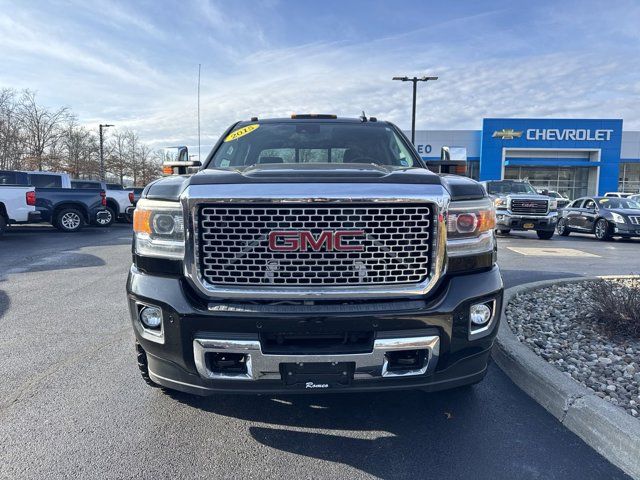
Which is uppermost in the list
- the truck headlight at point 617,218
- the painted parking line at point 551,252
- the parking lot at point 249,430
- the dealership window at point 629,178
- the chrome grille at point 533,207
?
the dealership window at point 629,178

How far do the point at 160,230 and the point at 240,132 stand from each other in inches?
74.1

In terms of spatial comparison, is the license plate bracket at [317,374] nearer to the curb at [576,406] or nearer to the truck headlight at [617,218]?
the curb at [576,406]

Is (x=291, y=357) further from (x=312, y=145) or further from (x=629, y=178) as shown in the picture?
(x=629, y=178)

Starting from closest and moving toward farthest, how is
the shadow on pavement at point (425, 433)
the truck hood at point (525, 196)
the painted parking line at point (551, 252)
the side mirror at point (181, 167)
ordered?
the shadow on pavement at point (425, 433)
the side mirror at point (181, 167)
the painted parking line at point (551, 252)
the truck hood at point (525, 196)

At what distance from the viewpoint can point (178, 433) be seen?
105 inches

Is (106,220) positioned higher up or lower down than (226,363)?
lower down

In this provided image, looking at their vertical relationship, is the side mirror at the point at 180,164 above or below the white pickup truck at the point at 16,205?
above

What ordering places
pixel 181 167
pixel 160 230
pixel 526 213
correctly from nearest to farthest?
pixel 160 230
pixel 181 167
pixel 526 213

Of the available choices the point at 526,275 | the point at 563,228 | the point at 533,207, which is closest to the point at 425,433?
the point at 526,275

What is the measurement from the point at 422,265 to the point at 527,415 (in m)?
1.34

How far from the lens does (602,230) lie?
14148 millimetres

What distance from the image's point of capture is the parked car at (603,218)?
13.5 m

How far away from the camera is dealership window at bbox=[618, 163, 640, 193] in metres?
44.2

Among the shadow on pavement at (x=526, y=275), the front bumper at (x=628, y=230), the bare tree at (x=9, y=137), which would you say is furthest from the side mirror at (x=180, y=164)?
the bare tree at (x=9, y=137)
